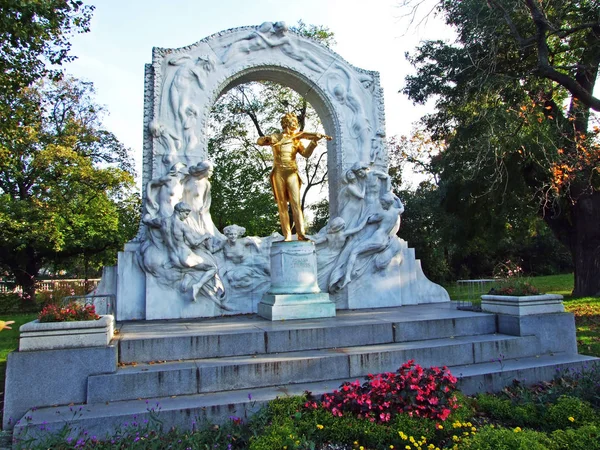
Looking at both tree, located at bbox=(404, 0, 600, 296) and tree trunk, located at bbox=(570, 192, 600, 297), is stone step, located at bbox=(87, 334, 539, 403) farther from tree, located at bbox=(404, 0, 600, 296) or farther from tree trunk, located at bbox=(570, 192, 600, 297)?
tree trunk, located at bbox=(570, 192, 600, 297)

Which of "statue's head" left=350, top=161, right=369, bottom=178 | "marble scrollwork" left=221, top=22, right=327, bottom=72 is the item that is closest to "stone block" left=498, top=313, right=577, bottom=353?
"statue's head" left=350, top=161, right=369, bottom=178

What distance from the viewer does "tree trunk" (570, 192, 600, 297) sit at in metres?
13.3

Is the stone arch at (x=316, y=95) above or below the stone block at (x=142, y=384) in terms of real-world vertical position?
above

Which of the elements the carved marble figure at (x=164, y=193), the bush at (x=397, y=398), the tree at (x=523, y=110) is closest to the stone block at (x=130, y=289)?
the carved marble figure at (x=164, y=193)

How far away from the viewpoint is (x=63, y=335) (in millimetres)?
4883

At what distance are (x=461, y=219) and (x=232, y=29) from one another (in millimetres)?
10062

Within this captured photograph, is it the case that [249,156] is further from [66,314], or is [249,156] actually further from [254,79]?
[66,314]

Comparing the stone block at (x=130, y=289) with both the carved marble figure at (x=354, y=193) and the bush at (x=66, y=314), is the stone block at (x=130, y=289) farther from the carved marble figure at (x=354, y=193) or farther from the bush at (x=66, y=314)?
the carved marble figure at (x=354, y=193)

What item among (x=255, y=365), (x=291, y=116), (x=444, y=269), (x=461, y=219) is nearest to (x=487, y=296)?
(x=255, y=365)

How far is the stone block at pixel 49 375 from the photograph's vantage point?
15.0 ft

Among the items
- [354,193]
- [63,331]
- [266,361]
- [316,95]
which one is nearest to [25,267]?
[316,95]

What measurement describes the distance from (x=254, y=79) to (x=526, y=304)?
284 inches

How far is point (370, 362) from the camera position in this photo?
547 cm

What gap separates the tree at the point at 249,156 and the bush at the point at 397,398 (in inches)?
556
